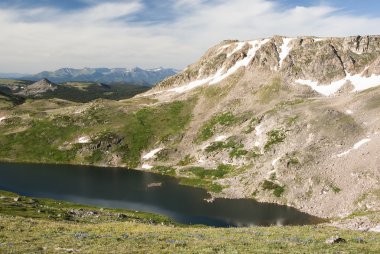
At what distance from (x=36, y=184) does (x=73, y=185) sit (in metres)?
13.3

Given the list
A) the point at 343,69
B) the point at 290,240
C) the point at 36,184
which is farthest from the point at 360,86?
the point at 290,240

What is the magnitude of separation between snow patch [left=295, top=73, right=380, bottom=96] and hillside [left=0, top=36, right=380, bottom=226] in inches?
18.4

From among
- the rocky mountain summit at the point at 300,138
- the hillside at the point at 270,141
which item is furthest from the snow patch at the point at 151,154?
the rocky mountain summit at the point at 300,138

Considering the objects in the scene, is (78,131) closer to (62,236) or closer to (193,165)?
(193,165)

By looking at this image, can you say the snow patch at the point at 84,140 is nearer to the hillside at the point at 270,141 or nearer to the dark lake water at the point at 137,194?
the hillside at the point at 270,141

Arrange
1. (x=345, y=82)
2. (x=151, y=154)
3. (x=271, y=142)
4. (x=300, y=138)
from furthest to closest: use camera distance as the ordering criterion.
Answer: (x=345, y=82)
(x=151, y=154)
(x=271, y=142)
(x=300, y=138)

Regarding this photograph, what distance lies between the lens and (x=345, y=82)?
186 metres

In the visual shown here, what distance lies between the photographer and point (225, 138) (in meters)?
163

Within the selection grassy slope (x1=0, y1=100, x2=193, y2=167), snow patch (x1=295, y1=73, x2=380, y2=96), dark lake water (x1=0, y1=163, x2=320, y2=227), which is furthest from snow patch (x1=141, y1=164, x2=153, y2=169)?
snow patch (x1=295, y1=73, x2=380, y2=96)

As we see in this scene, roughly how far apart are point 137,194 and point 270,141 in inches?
2074

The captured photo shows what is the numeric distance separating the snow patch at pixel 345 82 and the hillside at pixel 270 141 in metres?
0.47

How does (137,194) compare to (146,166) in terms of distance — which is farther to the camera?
(146,166)

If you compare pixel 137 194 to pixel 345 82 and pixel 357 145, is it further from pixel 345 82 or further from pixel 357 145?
pixel 345 82

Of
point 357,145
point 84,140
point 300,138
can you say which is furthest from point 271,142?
point 84,140
